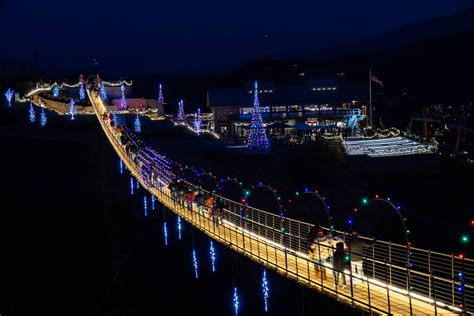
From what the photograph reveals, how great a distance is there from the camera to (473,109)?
5456cm

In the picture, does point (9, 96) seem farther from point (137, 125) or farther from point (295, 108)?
point (295, 108)

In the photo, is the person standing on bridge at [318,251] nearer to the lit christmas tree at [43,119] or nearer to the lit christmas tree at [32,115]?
the lit christmas tree at [43,119]

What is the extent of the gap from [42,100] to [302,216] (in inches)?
862

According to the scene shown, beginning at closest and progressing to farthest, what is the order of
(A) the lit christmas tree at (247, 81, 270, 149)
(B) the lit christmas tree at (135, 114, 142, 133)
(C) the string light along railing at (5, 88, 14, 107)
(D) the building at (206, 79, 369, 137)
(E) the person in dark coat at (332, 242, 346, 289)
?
(E) the person in dark coat at (332, 242, 346, 289)
(B) the lit christmas tree at (135, 114, 142, 133)
(A) the lit christmas tree at (247, 81, 270, 149)
(C) the string light along railing at (5, 88, 14, 107)
(D) the building at (206, 79, 369, 137)

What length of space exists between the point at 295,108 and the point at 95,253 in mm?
26951

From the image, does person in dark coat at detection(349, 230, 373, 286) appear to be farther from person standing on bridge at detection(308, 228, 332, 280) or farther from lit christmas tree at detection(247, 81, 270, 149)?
lit christmas tree at detection(247, 81, 270, 149)

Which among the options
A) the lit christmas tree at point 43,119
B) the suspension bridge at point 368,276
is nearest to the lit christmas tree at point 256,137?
the lit christmas tree at point 43,119

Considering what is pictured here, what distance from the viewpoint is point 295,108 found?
44.8 meters

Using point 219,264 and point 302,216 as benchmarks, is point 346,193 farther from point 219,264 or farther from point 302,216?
point 219,264

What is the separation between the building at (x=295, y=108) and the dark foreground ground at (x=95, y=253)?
15916 mm

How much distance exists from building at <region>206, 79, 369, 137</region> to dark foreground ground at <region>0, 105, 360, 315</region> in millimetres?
15916

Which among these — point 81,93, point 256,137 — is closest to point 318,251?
point 256,137

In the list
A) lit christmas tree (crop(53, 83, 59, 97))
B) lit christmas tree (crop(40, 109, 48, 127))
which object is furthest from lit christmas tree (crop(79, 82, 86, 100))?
lit christmas tree (crop(40, 109, 48, 127))

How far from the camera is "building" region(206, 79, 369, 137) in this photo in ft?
144
